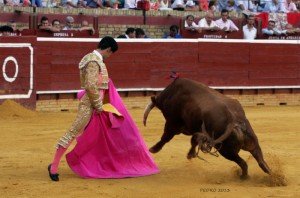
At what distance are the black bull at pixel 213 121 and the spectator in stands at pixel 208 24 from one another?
24.4 feet

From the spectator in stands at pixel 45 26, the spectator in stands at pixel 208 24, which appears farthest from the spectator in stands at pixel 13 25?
the spectator in stands at pixel 208 24

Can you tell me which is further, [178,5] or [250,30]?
[178,5]

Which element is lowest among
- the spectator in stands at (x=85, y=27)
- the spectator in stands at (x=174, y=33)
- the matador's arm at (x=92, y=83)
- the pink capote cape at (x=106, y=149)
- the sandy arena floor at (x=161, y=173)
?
the sandy arena floor at (x=161, y=173)

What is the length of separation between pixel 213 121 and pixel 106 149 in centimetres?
103

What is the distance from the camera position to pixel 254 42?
14.6 m

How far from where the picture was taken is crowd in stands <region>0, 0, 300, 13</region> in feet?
45.8

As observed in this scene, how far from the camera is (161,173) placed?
6.97 m

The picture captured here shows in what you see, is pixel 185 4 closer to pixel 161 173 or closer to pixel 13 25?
pixel 13 25

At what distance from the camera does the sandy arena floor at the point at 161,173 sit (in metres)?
6.00

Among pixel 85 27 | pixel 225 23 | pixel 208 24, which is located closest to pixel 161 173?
pixel 85 27

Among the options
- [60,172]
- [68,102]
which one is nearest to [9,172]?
[60,172]

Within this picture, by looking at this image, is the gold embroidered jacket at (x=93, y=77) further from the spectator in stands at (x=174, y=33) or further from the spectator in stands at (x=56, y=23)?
the spectator in stands at (x=174, y=33)

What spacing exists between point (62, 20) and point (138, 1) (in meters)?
2.00

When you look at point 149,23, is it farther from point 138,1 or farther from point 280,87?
point 280,87
